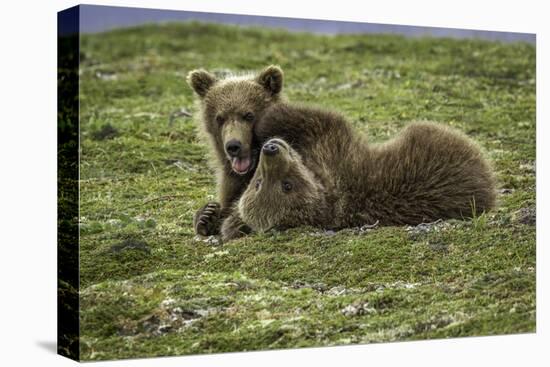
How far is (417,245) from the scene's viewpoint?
11.4 m

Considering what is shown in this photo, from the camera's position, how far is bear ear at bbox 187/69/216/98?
38.3ft

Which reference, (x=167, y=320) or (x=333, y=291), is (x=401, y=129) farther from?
(x=167, y=320)

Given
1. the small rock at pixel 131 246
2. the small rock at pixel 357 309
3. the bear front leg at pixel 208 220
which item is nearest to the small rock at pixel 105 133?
the bear front leg at pixel 208 220

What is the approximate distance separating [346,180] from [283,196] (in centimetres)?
80

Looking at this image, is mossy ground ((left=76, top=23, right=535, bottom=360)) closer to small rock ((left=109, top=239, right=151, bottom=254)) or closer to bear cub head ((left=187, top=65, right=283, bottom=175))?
small rock ((left=109, top=239, right=151, bottom=254))

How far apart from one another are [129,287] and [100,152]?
1.94 m

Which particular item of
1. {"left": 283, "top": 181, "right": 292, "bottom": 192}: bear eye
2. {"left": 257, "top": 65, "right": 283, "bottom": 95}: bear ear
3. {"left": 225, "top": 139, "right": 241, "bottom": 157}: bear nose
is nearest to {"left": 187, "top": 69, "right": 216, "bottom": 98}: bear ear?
{"left": 257, "top": 65, "right": 283, "bottom": 95}: bear ear

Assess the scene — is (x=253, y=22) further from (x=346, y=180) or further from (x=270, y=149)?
(x=346, y=180)

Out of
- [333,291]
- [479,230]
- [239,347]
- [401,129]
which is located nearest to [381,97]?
[401,129]

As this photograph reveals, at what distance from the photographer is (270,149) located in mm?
10430

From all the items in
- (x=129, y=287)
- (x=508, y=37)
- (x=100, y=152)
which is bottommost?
(x=129, y=287)

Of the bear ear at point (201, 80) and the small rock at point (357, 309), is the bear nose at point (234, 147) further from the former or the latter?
the small rock at point (357, 309)

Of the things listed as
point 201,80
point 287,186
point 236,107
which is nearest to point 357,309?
point 287,186

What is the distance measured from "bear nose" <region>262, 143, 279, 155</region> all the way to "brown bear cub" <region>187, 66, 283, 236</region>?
620 mm
